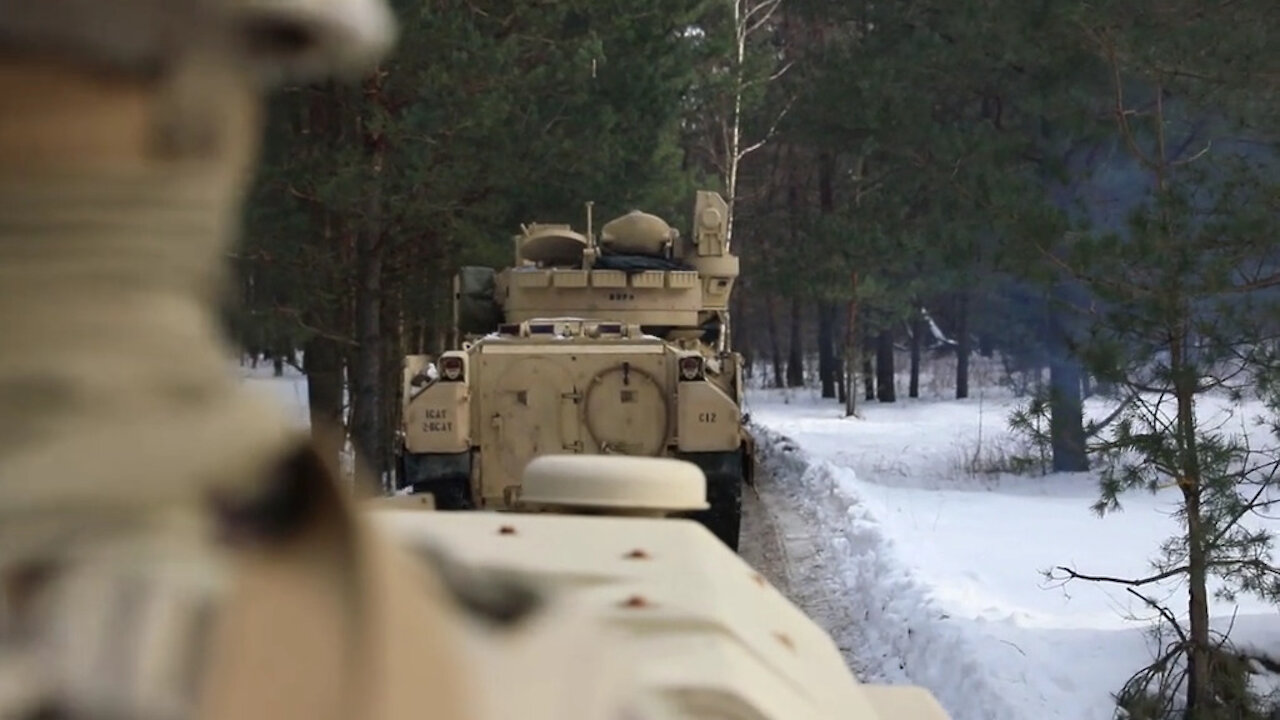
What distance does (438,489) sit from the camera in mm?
9711

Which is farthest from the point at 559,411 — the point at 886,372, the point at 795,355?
the point at 795,355

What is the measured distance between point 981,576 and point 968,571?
160 millimetres

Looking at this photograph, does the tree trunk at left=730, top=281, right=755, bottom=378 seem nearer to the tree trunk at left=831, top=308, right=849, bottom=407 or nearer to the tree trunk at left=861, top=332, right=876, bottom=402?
the tree trunk at left=831, top=308, right=849, bottom=407

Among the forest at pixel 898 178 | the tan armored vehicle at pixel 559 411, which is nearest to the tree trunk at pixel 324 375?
the forest at pixel 898 178

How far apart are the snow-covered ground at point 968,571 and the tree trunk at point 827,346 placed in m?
14.5

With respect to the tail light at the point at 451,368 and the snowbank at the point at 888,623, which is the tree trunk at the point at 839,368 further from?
the tail light at the point at 451,368

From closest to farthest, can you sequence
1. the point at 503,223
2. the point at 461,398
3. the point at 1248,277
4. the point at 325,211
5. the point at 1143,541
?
the point at 1248,277 → the point at 461,398 → the point at 1143,541 → the point at 325,211 → the point at 503,223

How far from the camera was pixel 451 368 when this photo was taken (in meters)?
9.64

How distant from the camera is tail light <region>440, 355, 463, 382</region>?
962 centimetres

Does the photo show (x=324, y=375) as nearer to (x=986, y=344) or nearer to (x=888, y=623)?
(x=888, y=623)

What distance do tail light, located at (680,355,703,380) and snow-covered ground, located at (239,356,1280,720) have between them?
68.2 inches

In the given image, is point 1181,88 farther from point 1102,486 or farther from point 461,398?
point 461,398

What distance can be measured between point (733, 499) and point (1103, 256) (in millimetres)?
3765

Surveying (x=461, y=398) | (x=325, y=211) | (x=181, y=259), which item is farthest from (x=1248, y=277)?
(x=325, y=211)
